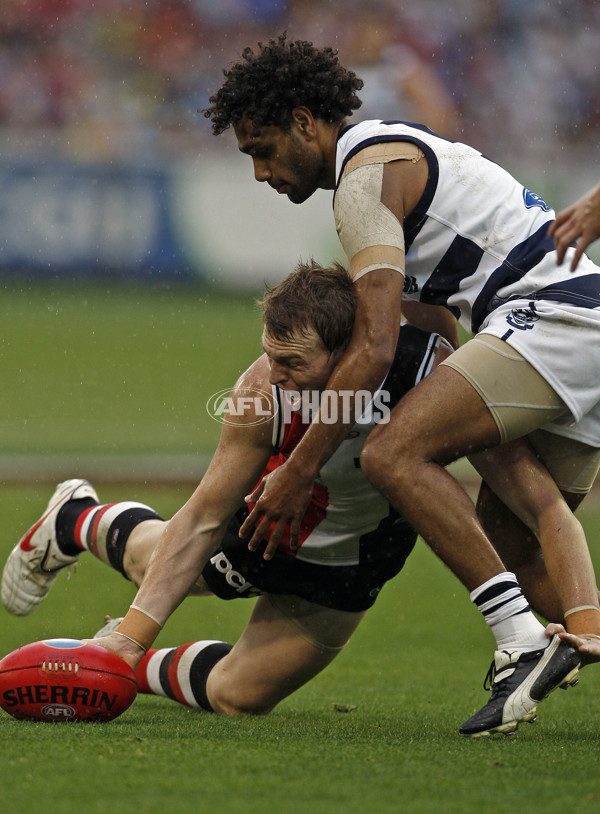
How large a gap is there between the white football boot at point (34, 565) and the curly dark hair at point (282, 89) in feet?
5.70

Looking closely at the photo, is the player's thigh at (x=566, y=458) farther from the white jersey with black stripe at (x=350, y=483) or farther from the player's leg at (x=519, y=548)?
the white jersey with black stripe at (x=350, y=483)

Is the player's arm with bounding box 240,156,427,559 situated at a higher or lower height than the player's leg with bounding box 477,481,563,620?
higher

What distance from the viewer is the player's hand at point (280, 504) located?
126 inches

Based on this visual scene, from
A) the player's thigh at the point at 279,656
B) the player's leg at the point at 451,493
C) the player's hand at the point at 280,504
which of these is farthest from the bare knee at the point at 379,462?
the player's thigh at the point at 279,656

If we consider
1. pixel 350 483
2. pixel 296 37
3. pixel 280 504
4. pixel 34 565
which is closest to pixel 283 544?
pixel 350 483

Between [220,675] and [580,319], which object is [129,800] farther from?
[580,319]

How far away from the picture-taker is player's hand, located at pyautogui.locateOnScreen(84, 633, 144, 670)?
3.27 m

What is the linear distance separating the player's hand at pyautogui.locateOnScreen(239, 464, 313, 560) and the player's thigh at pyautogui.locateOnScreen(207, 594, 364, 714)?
59cm

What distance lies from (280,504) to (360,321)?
544mm

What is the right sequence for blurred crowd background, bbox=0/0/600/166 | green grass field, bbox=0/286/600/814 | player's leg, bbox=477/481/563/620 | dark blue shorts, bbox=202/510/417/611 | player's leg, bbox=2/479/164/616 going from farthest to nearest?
blurred crowd background, bbox=0/0/600/166, player's leg, bbox=2/479/164/616, player's leg, bbox=477/481/563/620, dark blue shorts, bbox=202/510/417/611, green grass field, bbox=0/286/600/814

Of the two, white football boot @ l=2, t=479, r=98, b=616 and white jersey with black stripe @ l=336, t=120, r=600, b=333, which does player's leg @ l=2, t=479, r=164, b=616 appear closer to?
white football boot @ l=2, t=479, r=98, b=616

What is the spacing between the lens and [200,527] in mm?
3420

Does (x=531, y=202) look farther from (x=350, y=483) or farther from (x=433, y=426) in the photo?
(x=350, y=483)

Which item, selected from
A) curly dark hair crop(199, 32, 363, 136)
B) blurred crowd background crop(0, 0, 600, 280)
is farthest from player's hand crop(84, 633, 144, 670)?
blurred crowd background crop(0, 0, 600, 280)
